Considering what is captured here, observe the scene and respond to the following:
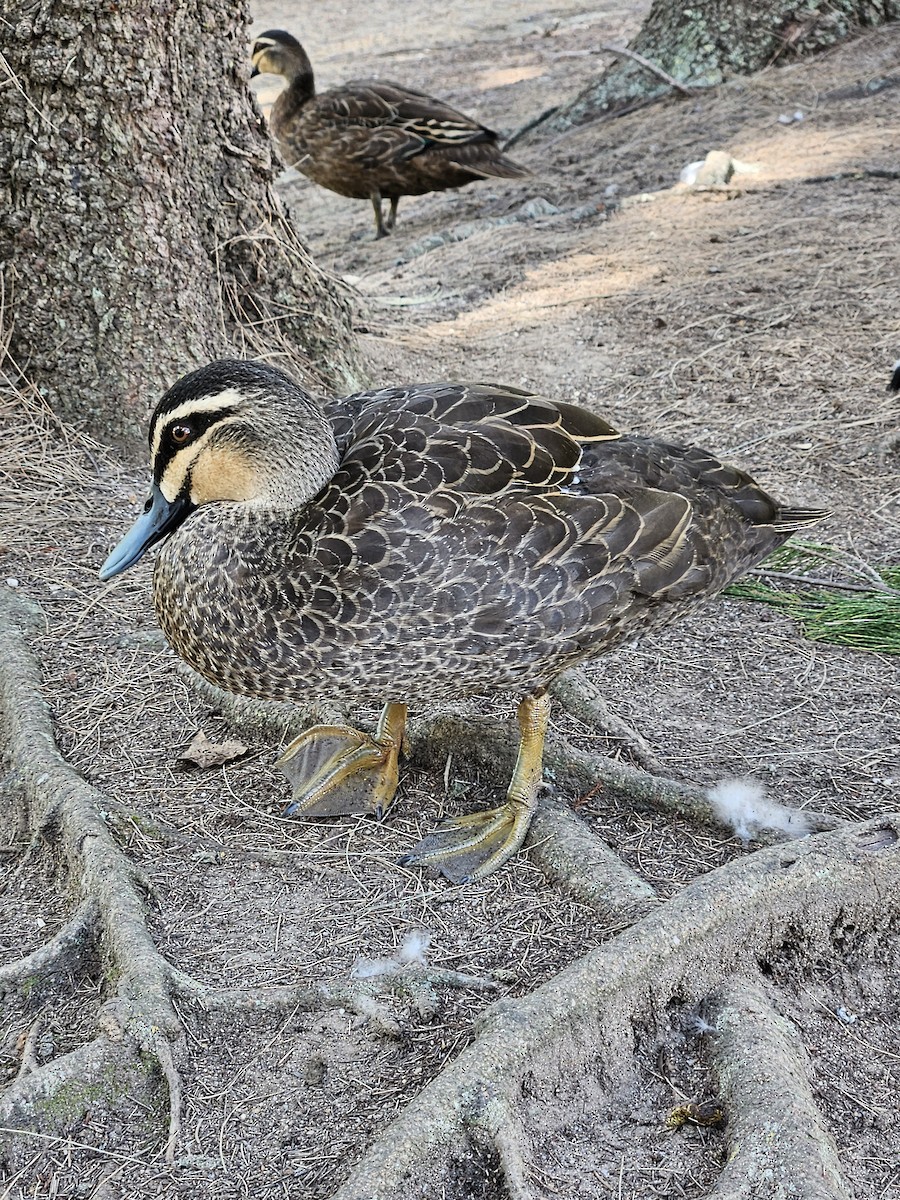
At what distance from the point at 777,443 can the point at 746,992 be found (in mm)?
2995

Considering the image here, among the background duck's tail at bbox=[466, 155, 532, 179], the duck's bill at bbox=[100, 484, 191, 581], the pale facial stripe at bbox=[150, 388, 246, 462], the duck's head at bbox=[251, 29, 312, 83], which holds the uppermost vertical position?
the pale facial stripe at bbox=[150, 388, 246, 462]

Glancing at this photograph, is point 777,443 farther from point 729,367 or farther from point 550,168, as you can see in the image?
point 550,168

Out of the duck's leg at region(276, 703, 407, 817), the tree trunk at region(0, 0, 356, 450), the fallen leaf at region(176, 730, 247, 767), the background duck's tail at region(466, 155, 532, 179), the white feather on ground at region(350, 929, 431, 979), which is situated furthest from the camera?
the background duck's tail at region(466, 155, 532, 179)

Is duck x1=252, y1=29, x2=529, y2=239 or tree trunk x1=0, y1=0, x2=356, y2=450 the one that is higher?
tree trunk x1=0, y1=0, x2=356, y2=450

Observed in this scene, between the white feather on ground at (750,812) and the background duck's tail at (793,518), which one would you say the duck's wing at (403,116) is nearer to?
the background duck's tail at (793,518)

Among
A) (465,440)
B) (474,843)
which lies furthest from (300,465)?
(474,843)

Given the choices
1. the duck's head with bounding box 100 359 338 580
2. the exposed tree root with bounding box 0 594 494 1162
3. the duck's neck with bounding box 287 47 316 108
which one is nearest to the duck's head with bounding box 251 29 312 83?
the duck's neck with bounding box 287 47 316 108

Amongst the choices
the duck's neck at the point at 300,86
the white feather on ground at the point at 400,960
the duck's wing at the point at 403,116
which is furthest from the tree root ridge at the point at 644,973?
the duck's neck at the point at 300,86

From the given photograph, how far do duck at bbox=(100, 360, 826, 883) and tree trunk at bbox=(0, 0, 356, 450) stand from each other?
4.93ft

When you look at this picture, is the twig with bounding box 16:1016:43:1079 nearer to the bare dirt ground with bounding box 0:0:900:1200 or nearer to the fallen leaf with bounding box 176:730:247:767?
the bare dirt ground with bounding box 0:0:900:1200

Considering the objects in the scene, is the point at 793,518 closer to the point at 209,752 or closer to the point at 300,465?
the point at 300,465

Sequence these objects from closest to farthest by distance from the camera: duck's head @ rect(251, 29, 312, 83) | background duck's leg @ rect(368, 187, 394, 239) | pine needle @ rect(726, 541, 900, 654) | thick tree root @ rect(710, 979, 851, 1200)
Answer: thick tree root @ rect(710, 979, 851, 1200)
pine needle @ rect(726, 541, 900, 654)
background duck's leg @ rect(368, 187, 394, 239)
duck's head @ rect(251, 29, 312, 83)

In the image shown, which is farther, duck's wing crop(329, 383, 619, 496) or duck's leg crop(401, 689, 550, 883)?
duck's leg crop(401, 689, 550, 883)

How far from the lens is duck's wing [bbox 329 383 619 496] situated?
3.11 metres
